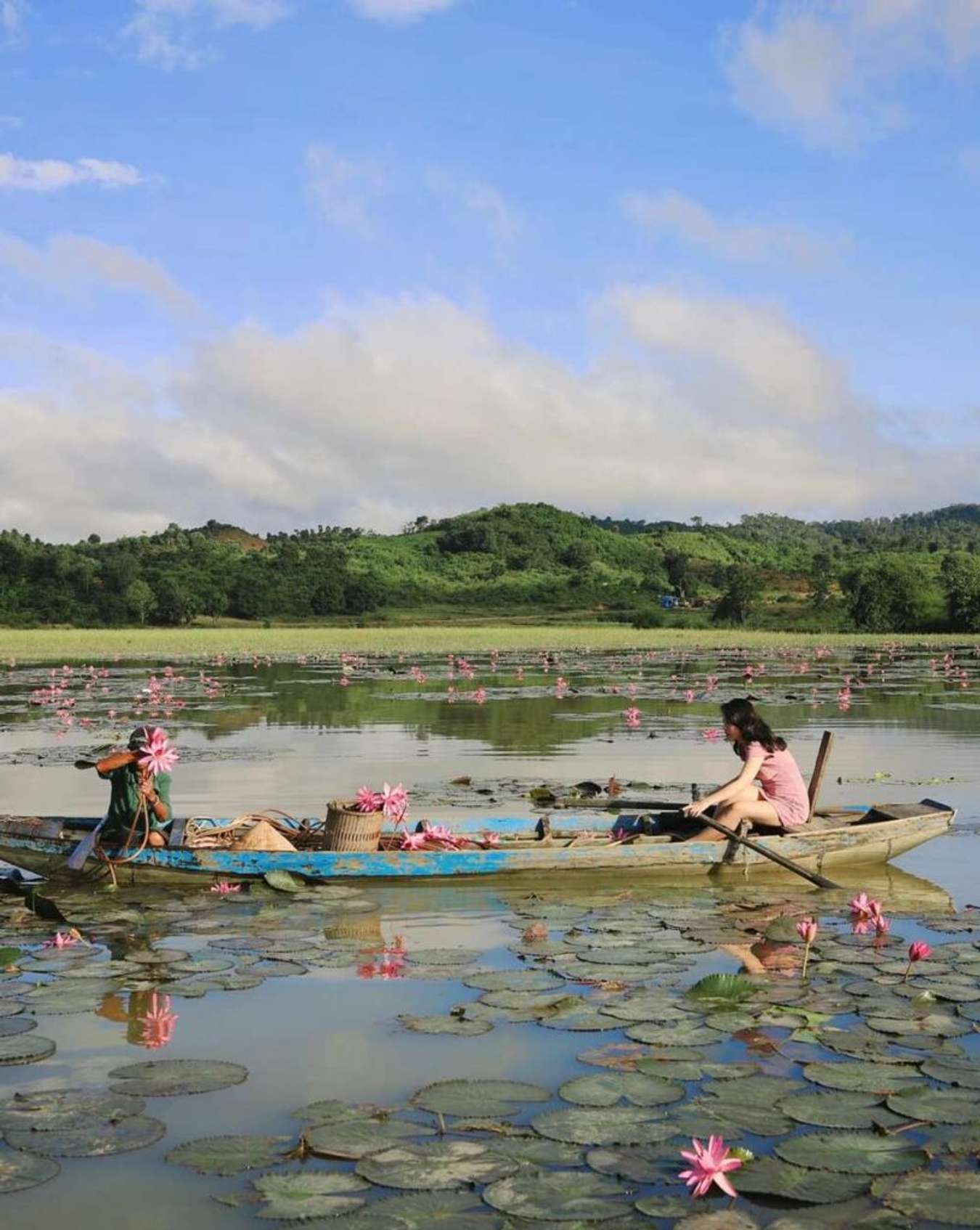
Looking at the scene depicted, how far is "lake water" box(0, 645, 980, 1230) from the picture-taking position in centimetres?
477

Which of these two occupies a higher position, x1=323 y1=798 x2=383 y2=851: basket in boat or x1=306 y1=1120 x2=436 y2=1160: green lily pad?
x1=323 y1=798 x2=383 y2=851: basket in boat

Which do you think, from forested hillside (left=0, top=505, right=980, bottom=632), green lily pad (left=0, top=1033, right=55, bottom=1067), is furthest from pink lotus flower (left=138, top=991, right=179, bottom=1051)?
forested hillside (left=0, top=505, right=980, bottom=632)

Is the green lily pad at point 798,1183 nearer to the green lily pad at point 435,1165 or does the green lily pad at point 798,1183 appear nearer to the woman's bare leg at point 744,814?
the green lily pad at point 435,1165

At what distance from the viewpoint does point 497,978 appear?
7.22 metres

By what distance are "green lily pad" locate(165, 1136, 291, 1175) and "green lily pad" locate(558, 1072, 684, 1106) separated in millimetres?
1133

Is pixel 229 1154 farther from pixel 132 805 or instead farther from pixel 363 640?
pixel 363 640

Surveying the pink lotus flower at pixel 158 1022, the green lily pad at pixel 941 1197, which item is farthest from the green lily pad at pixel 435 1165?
the pink lotus flower at pixel 158 1022

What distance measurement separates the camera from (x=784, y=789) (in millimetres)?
10438

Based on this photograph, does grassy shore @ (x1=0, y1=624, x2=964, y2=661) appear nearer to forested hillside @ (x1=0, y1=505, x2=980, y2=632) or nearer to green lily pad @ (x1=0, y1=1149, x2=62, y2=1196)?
forested hillside @ (x1=0, y1=505, x2=980, y2=632)

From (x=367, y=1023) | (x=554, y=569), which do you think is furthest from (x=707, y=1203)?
(x=554, y=569)

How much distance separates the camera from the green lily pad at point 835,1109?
514cm

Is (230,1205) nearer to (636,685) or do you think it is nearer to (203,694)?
(203,694)

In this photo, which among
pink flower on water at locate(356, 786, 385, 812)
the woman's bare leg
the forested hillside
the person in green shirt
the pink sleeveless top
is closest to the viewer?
the person in green shirt

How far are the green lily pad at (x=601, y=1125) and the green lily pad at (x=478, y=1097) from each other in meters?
0.17
